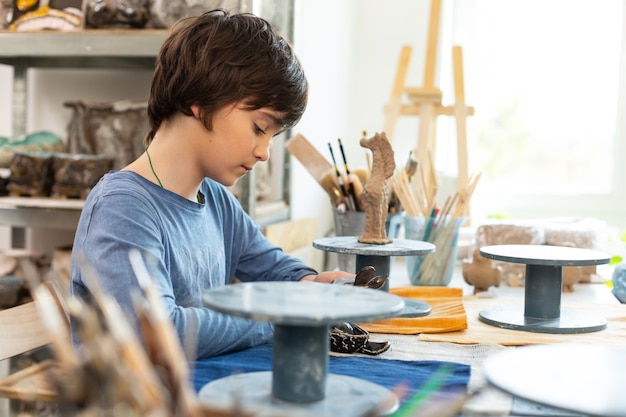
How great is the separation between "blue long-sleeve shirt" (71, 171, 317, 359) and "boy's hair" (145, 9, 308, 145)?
16 centimetres

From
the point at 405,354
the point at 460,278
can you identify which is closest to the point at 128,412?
the point at 405,354

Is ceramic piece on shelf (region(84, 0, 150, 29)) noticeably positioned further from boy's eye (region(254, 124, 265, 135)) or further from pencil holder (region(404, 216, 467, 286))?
boy's eye (region(254, 124, 265, 135))

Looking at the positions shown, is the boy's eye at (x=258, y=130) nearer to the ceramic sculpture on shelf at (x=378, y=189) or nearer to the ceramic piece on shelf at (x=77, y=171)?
the ceramic sculpture on shelf at (x=378, y=189)

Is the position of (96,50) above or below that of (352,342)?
above

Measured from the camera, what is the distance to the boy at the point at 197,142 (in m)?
1.08

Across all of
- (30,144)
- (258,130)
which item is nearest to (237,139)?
(258,130)

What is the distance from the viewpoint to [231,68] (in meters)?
1.16

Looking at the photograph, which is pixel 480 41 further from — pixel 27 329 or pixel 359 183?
pixel 27 329

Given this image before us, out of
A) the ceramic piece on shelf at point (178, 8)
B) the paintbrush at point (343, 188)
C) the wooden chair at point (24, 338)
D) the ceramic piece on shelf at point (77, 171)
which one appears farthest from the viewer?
the ceramic piece on shelf at point (77, 171)

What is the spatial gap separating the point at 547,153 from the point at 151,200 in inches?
95.0

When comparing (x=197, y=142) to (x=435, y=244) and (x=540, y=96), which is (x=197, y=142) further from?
(x=540, y=96)

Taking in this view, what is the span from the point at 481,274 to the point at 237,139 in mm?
690

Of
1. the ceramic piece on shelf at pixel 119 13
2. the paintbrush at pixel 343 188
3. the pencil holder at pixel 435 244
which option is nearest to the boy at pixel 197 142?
the paintbrush at pixel 343 188

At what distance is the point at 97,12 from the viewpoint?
2.11 metres
